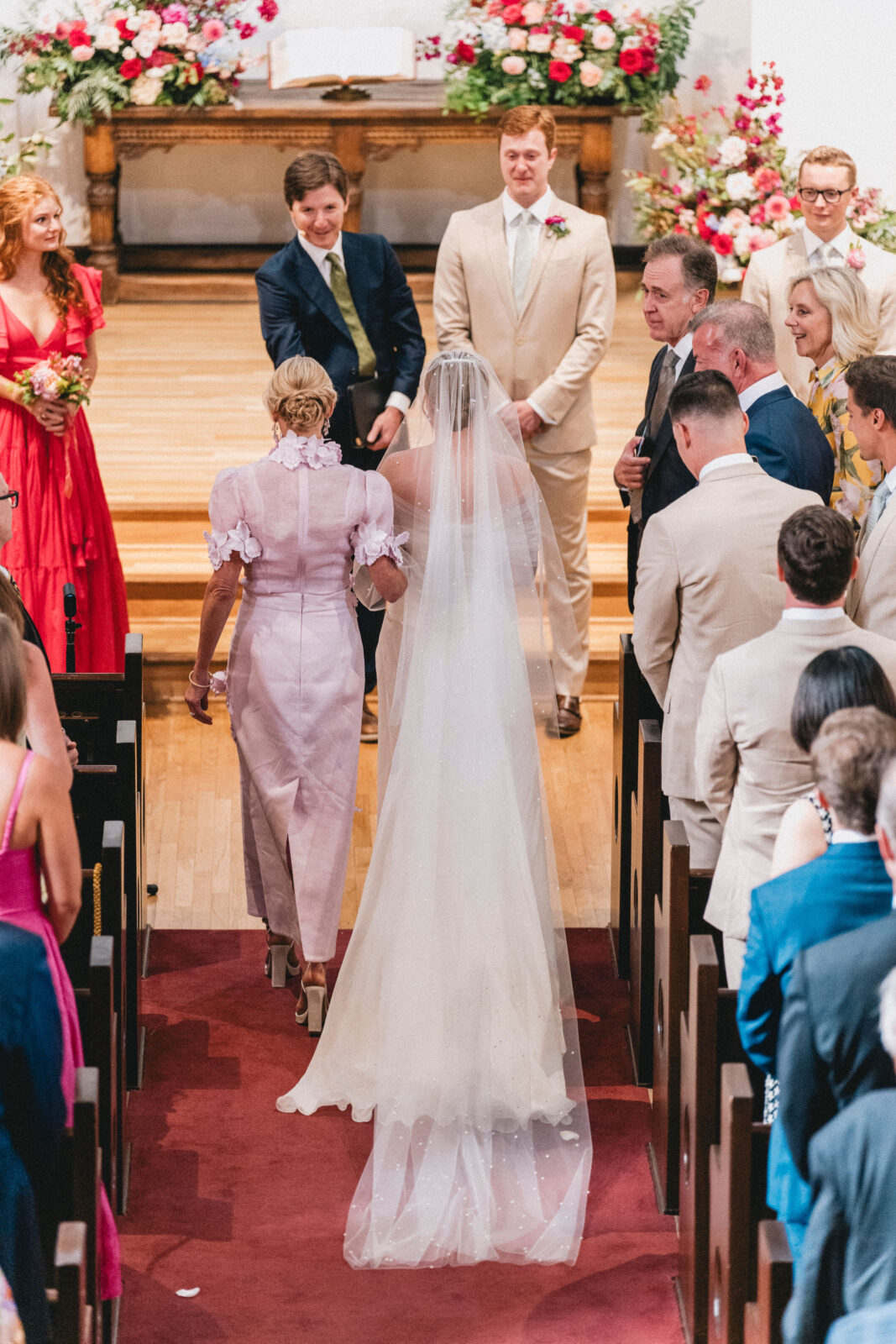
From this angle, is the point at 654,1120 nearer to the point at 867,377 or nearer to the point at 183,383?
the point at 867,377

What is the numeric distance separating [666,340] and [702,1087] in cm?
246

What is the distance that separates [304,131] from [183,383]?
2.30m

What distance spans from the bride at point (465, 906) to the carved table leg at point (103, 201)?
6.53 metres

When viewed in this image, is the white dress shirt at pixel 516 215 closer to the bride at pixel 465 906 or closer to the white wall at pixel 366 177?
the bride at pixel 465 906

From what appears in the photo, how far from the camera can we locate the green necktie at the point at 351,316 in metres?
5.26

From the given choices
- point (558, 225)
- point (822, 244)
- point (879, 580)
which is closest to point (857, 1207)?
point (879, 580)

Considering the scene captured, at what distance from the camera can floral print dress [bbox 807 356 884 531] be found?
4324mm

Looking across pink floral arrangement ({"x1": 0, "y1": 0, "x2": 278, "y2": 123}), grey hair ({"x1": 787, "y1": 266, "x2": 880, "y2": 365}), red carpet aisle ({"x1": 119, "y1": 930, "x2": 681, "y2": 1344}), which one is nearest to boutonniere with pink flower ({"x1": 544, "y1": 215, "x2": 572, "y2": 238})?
grey hair ({"x1": 787, "y1": 266, "x2": 880, "y2": 365})

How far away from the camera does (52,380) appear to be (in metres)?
4.98

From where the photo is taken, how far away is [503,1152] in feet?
11.4

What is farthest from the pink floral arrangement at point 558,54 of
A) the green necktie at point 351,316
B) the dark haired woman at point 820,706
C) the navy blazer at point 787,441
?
the dark haired woman at point 820,706

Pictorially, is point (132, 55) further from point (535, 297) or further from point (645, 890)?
point (645, 890)

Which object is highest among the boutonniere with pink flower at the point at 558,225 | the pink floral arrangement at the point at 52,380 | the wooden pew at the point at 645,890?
the boutonniere with pink flower at the point at 558,225

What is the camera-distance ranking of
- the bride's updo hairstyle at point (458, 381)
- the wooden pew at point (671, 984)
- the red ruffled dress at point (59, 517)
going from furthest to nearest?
the red ruffled dress at point (59, 517), the bride's updo hairstyle at point (458, 381), the wooden pew at point (671, 984)
